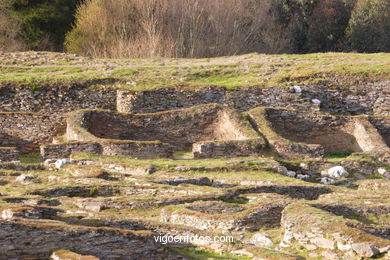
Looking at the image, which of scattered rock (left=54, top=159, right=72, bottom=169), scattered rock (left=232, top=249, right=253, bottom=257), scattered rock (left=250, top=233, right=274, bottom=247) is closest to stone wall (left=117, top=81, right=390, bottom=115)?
scattered rock (left=54, top=159, right=72, bottom=169)

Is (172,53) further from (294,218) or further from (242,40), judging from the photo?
(294,218)

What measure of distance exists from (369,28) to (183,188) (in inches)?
1561

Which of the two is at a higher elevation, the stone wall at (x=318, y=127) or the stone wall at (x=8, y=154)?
the stone wall at (x=8, y=154)

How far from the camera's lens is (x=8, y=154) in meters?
31.9

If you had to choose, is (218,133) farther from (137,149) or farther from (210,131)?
(137,149)

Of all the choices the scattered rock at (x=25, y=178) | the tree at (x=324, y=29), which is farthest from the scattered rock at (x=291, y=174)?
the tree at (x=324, y=29)

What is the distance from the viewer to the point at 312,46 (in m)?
63.9

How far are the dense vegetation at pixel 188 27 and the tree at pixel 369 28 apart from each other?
0.07 m

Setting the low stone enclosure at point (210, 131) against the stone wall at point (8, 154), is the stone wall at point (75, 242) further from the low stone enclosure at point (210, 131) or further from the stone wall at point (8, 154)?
the low stone enclosure at point (210, 131)

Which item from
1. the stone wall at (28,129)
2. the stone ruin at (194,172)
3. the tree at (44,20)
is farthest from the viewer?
the tree at (44,20)

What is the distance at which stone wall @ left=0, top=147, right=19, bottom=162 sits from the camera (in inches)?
1251

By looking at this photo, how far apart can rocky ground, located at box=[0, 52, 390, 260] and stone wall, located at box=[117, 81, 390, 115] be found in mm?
146

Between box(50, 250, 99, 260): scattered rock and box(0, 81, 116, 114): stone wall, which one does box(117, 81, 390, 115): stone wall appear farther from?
box(50, 250, 99, 260): scattered rock

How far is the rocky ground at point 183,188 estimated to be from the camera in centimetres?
1875
